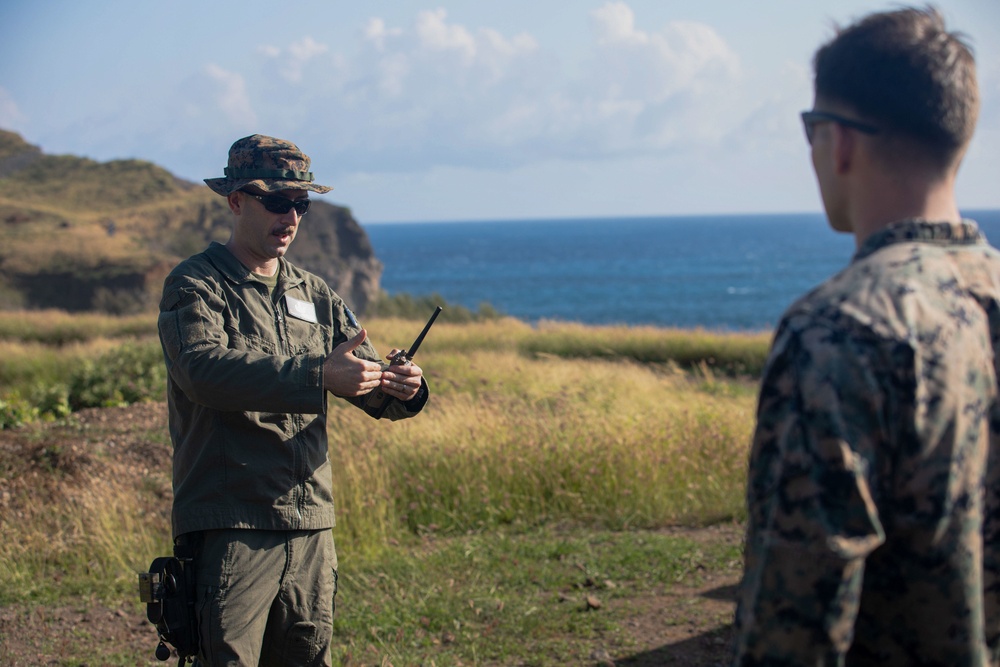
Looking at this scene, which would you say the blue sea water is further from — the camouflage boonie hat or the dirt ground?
the camouflage boonie hat

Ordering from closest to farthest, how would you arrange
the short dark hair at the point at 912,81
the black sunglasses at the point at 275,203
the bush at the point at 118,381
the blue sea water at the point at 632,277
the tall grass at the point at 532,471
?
1. the short dark hair at the point at 912,81
2. the black sunglasses at the point at 275,203
3. the tall grass at the point at 532,471
4. the bush at the point at 118,381
5. the blue sea water at the point at 632,277

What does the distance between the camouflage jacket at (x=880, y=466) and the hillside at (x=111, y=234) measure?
1438 inches

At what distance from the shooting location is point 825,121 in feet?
5.61

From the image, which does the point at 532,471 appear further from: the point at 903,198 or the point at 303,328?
the point at 903,198

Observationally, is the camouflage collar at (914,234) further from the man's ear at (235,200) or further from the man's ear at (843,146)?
the man's ear at (235,200)

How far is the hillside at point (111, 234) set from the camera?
37.6 m

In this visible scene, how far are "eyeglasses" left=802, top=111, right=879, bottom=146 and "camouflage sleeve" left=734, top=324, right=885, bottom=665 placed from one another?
15.9 inches

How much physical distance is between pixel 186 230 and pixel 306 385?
47.3 metres

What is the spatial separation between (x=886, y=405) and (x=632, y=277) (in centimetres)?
10172

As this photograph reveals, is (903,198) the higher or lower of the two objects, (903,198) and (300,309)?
the higher

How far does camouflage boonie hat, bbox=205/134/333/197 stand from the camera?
317 cm

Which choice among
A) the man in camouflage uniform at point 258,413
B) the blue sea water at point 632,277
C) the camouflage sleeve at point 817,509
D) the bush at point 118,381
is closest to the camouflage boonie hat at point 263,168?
the man in camouflage uniform at point 258,413

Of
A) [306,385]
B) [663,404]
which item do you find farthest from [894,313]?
[663,404]

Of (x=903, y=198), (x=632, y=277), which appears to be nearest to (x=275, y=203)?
(x=903, y=198)
